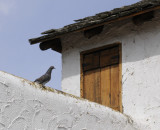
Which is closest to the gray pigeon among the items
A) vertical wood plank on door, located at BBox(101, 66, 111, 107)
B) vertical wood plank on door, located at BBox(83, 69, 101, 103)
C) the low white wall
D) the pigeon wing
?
the pigeon wing

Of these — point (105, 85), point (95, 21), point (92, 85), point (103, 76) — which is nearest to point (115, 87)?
point (105, 85)

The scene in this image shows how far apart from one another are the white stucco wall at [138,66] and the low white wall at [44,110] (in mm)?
966

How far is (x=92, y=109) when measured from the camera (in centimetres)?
783

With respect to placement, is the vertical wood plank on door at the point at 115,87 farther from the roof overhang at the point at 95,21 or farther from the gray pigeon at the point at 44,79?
the gray pigeon at the point at 44,79

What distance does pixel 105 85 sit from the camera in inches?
385

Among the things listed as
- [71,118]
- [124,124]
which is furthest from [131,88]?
[71,118]

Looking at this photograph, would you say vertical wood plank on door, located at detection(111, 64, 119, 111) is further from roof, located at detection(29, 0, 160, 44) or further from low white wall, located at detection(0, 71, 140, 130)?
low white wall, located at detection(0, 71, 140, 130)

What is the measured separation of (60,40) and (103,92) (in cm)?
179

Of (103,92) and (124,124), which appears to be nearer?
(124,124)

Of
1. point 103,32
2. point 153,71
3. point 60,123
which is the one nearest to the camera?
point 60,123

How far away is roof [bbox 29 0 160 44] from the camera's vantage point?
8.85m

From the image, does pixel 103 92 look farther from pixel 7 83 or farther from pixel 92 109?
pixel 7 83

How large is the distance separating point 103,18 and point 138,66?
117 centimetres

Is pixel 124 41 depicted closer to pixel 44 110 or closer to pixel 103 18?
pixel 103 18
